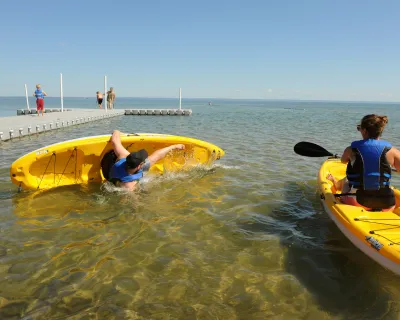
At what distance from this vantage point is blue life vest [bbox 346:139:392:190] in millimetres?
3949

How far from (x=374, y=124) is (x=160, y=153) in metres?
4.12

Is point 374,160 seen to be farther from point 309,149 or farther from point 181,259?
point 181,259

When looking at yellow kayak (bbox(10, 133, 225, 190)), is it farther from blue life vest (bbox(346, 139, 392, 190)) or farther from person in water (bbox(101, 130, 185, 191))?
blue life vest (bbox(346, 139, 392, 190))

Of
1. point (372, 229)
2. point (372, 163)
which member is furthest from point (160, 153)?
point (372, 229)

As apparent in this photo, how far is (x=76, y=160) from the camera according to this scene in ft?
21.4

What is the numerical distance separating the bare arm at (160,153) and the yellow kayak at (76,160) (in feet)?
0.59

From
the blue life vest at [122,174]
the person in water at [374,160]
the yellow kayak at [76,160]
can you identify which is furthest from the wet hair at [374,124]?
the yellow kayak at [76,160]

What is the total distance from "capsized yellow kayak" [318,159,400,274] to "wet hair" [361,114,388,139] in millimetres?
1000

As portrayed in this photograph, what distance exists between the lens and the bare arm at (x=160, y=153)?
21.3 ft

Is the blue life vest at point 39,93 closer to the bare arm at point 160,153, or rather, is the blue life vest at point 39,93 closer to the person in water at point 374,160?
the bare arm at point 160,153

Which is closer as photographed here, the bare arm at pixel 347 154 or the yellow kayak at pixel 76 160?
the bare arm at pixel 347 154

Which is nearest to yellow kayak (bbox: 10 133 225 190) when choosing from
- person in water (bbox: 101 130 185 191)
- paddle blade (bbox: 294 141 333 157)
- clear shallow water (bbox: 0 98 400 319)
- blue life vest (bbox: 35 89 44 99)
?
clear shallow water (bbox: 0 98 400 319)

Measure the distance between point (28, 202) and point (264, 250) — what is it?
166 inches

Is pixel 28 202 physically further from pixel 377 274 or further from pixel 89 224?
pixel 377 274
